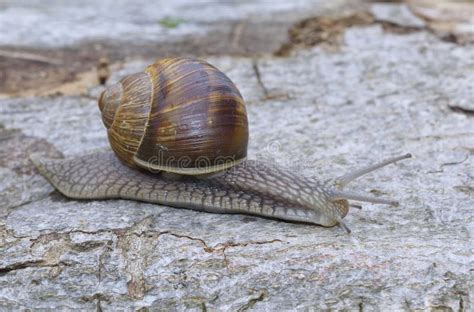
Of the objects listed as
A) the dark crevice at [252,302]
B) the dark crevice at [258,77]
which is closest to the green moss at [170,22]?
the dark crevice at [258,77]

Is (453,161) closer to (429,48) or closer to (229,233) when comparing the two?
(229,233)

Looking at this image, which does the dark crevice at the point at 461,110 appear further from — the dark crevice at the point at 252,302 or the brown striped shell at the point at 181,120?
the dark crevice at the point at 252,302

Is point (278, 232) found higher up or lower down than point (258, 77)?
lower down

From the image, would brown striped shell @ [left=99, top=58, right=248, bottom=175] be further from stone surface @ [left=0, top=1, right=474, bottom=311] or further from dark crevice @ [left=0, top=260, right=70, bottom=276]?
dark crevice @ [left=0, top=260, right=70, bottom=276]

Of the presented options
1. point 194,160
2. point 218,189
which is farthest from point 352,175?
point 194,160

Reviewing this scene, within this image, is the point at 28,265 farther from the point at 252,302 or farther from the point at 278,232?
the point at 278,232

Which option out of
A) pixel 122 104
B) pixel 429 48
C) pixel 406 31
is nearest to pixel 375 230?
pixel 122 104
